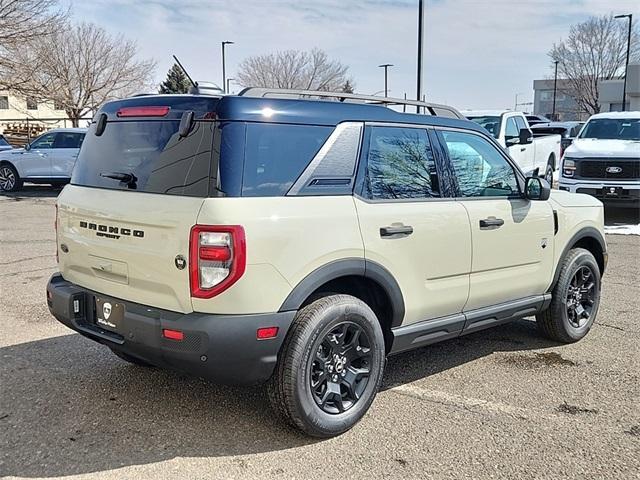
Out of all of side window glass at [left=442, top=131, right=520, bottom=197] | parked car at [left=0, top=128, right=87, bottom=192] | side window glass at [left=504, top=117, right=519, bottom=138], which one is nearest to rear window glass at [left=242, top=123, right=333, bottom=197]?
side window glass at [left=442, top=131, right=520, bottom=197]

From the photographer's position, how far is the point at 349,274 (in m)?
3.62

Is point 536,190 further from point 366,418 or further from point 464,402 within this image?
point 366,418

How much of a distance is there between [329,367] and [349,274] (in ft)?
1.81

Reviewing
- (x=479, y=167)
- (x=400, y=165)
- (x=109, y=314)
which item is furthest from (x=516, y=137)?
(x=109, y=314)

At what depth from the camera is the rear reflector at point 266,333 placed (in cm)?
327

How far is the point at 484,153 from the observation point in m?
4.74

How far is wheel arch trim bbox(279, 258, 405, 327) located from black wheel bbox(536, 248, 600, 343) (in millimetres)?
1857

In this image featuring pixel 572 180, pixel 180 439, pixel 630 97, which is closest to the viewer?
pixel 180 439

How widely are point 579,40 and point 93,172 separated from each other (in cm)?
5120

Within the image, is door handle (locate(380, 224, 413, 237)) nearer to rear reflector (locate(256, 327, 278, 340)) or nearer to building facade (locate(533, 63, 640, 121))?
rear reflector (locate(256, 327, 278, 340))

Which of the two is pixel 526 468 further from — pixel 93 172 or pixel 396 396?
pixel 93 172

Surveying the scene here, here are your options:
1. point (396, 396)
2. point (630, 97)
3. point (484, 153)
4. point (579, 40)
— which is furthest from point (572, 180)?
point (579, 40)

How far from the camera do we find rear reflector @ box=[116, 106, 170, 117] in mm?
3543

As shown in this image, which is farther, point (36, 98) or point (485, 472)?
point (36, 98)
